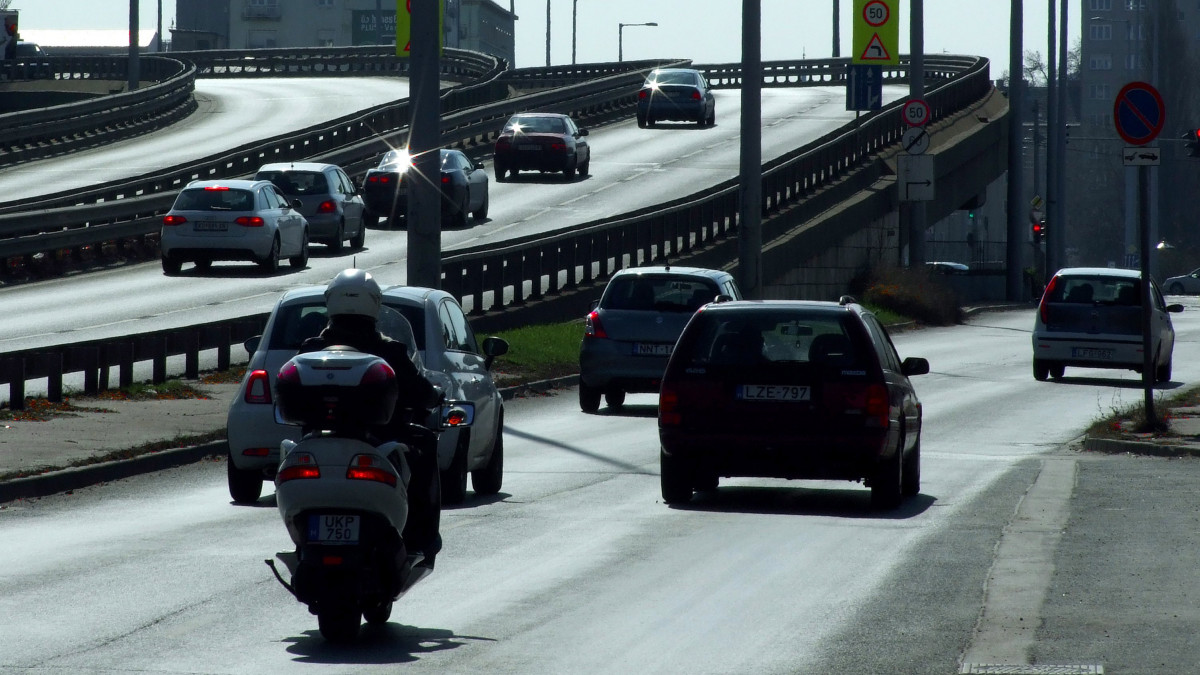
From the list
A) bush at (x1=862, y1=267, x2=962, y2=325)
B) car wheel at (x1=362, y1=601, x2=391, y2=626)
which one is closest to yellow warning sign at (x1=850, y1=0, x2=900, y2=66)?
bush at (x1=862, y1=267, x2=962, y2=325)

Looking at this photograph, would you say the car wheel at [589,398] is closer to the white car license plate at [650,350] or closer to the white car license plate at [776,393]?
the white car license plate at [650,350]

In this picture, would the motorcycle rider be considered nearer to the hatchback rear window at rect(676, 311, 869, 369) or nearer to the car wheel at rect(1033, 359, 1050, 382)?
the hatchback rear window at rect(676, 311, 869, 369)

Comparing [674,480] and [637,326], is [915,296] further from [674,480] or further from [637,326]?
[674,480]

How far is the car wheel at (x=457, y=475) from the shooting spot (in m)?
13.2

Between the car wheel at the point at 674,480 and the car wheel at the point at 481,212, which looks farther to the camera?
the car wheel at the point at 481,212

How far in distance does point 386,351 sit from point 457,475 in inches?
204

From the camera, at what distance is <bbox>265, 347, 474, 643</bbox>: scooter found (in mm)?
7770

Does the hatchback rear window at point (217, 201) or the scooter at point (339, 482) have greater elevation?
the hatchback rear window at point (217, 201)

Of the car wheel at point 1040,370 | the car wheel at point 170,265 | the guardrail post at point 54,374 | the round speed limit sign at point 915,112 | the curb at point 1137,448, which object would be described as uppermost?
the round speed limit sign at point 915,112

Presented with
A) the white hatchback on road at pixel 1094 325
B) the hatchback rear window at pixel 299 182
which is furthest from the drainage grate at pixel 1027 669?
the hatchback rear window at pixel 299 182

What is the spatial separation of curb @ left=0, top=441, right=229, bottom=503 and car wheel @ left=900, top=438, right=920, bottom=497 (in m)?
5.76

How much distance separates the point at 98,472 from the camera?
48.2ft

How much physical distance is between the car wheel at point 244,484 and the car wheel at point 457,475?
1.27 meters

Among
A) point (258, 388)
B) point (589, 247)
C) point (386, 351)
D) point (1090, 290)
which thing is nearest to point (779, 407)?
point (258, 388)
